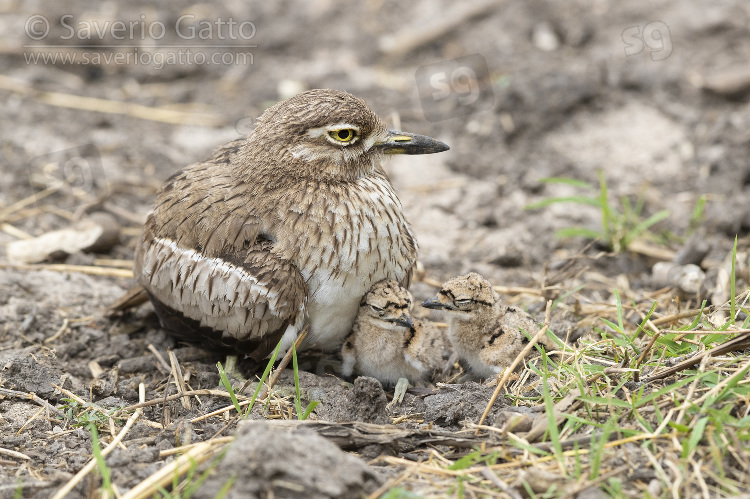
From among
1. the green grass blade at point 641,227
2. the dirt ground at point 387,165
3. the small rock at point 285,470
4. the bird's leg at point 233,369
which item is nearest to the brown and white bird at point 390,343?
the dirt ground at point 387,165

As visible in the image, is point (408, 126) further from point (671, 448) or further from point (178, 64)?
point (671, 448)

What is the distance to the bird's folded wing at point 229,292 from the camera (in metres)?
4.19

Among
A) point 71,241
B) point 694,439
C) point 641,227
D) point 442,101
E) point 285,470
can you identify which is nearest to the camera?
point 285,470

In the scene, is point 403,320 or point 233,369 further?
point 233,369

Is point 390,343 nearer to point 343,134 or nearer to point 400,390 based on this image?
point 400,390

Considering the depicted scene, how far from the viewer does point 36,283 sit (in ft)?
17.3

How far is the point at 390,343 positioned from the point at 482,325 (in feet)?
1.67

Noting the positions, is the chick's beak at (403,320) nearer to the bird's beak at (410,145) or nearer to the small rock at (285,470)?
the bird's beak at (410,145)

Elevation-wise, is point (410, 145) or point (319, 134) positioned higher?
point (319, 134)

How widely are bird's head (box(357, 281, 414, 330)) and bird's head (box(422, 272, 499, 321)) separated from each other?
0.20m

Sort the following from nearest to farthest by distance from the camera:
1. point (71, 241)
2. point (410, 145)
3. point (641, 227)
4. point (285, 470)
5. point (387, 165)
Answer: point (285, 470) < point (410, 145) < point (641, 227) < point (71, 241) < point (387, 165)

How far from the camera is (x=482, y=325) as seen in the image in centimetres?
438

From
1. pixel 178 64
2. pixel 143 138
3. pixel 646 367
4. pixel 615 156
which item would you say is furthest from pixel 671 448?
pixel 178 64

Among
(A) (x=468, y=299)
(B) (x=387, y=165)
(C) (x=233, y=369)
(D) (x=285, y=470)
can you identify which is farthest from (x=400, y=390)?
(B) (x=387, y=165)
